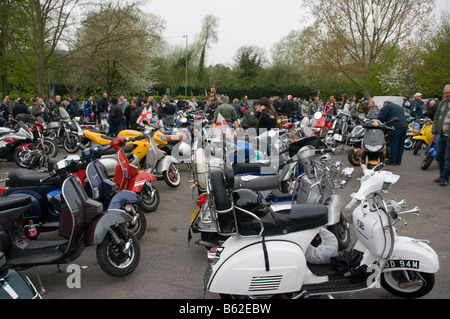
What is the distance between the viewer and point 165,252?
434 centimetres

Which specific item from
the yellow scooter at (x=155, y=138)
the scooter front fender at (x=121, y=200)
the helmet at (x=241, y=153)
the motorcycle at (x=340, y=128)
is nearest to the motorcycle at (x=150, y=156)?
the yellow scooter at (x=155, y=138)

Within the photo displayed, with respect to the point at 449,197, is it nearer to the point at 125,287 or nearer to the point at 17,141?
the point at 125,287

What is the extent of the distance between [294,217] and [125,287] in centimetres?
186

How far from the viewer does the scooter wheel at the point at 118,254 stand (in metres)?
3.50

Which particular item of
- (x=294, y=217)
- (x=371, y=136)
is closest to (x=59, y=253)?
(x=294, y=217)

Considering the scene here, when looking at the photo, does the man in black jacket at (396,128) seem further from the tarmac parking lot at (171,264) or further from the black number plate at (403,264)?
the black number plate at (403,264)

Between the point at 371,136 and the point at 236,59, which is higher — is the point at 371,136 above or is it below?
below

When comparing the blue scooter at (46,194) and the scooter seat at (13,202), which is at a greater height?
the scooter seat at (13,202)

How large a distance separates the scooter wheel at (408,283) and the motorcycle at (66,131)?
10415mm

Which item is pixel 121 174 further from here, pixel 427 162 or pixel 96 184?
pixel 427 162

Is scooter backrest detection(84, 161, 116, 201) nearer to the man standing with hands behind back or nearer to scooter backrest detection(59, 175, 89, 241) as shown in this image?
scooter backrest detection(59, 175, 89, 241)

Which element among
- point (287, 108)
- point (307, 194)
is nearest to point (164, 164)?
point (307, 194)

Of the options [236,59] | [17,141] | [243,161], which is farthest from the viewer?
[236,59]
